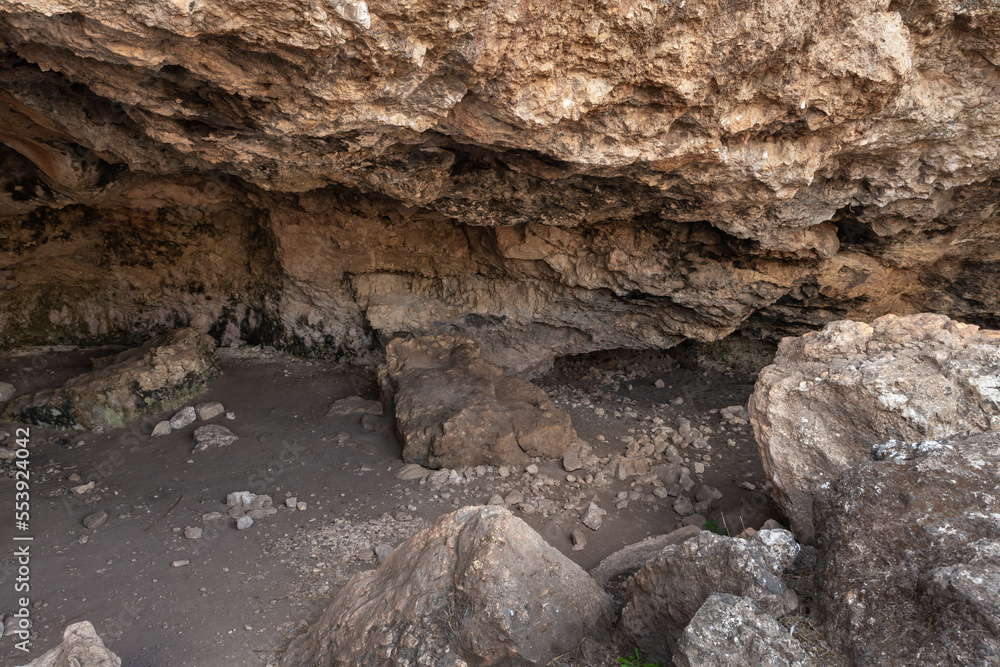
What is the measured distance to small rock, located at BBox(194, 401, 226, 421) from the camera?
17.2ft

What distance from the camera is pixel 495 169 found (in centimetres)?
400

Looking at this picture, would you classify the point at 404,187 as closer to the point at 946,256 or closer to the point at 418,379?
the point at 418,379

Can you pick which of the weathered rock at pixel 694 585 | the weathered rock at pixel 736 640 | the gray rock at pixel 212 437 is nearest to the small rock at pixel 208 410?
the gray rock at pixel 212 437

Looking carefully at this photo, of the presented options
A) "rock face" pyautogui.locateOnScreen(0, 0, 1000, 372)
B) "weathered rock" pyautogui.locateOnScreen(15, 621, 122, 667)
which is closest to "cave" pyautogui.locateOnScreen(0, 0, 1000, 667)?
"rock face" pyautogui.locateOnScreen(0, 0, 1000, 372)

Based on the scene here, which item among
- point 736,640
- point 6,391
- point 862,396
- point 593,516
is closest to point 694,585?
point 736,640

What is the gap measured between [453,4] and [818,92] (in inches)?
72.9

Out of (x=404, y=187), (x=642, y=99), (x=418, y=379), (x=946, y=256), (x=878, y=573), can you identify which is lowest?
(x=418, y=379)

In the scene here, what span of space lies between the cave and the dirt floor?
0.08 feet

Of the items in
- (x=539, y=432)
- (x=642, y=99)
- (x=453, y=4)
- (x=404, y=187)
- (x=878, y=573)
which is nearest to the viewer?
(x=878, y=573)

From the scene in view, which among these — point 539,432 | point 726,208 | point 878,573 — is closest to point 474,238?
point 539,432

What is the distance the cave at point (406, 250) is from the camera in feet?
7.99

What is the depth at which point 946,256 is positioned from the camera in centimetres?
509

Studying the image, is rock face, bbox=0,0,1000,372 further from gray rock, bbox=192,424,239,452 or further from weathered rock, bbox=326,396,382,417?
gray rock, bbox=192,424,239,452

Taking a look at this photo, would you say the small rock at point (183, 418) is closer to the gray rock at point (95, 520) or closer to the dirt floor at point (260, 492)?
the dirt floor at point (260, 492)
